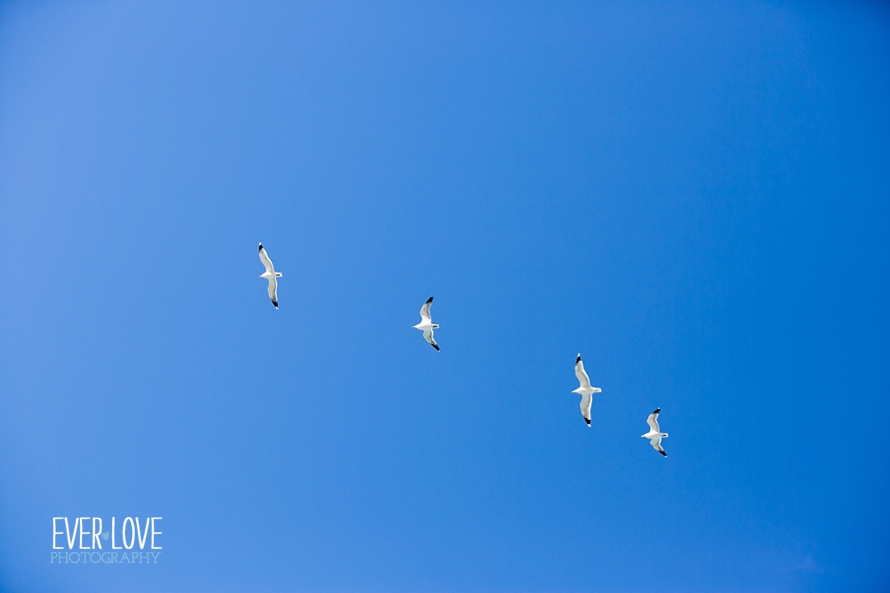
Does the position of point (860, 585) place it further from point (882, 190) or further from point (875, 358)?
point (882, 190)

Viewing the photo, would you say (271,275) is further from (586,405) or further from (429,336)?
(586,405)

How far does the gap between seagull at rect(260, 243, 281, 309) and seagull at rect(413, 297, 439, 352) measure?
2.25 metres

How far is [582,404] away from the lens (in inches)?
571

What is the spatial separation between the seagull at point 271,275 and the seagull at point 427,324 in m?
2.25

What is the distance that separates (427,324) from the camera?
14477 millimetres

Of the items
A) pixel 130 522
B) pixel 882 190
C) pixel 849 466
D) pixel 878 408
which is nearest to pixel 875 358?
pixel 878 408

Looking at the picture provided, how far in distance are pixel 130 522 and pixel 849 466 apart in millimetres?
11645

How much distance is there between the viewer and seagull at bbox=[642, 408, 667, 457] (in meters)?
14.5

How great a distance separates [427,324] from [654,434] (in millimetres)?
3859

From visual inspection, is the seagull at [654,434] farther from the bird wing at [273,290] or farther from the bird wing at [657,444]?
the bird wing at [273,290]

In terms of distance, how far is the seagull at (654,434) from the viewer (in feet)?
47.4

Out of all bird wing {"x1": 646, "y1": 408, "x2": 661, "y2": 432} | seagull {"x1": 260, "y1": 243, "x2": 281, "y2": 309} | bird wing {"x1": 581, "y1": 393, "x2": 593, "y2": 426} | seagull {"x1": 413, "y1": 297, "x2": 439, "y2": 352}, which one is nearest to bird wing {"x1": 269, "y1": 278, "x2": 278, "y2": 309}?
seagull {"x1": 260, "y1": 243, "x2": 281, "y2": 309}

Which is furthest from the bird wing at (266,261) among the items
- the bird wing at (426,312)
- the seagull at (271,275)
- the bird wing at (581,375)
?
the bird wing at (581,375)

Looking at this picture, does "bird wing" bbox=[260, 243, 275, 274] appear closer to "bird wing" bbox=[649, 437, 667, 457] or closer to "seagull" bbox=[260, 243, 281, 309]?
"seagull" bbox=[260, 243, 281, 309]
